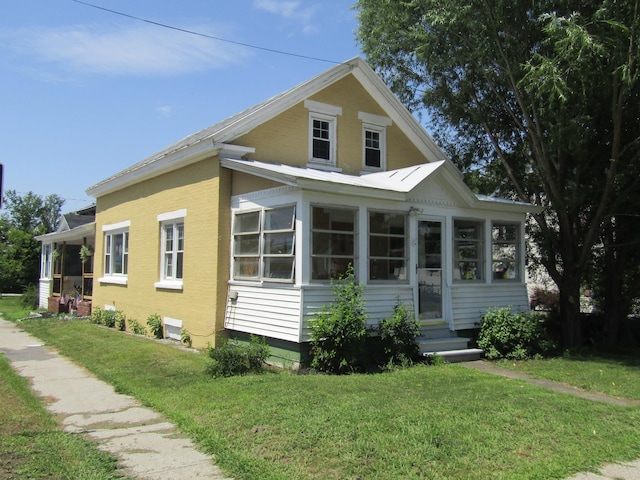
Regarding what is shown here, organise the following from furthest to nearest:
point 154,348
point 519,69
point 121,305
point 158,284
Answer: point 121,305 → point 158,284 → point 519,69 → point 154,348

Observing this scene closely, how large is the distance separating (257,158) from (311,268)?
11.9 ft

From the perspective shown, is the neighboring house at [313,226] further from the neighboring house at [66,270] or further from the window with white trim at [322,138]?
the neighboring house at [66,270]

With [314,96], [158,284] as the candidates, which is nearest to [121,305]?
[158,284]

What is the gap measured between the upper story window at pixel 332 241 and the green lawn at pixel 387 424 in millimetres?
2108

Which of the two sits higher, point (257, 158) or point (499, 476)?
point (257, 158)

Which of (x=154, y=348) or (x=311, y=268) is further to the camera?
(x=154, y=348)

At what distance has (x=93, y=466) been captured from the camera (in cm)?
487

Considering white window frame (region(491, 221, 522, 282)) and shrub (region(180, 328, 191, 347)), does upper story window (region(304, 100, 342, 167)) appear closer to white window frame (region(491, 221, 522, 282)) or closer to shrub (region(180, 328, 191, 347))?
white window frame (region(491, 221, 522, 282))

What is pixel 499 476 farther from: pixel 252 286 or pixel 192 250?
pixel 192 250

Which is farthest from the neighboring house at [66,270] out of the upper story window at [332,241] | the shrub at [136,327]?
the upper story window at [332,241]

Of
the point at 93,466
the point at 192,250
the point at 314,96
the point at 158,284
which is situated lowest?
the point at 93,466

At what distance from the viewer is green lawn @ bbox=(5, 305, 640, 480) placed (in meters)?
4.91

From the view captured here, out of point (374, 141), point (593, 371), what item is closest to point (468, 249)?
point (593, 371)

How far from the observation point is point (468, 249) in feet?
40.3
